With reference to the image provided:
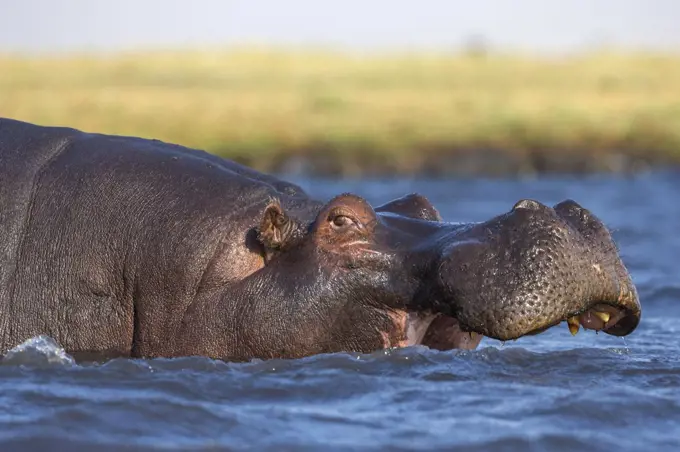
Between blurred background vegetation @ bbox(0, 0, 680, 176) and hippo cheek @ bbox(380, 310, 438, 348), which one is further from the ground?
blurred background vegetation @ bbox(0, 0, 680, 176)

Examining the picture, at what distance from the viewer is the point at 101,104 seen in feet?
98.3

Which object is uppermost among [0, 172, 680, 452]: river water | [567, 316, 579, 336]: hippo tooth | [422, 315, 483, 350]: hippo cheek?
[567, 316, 579, 336]: hippo tooth

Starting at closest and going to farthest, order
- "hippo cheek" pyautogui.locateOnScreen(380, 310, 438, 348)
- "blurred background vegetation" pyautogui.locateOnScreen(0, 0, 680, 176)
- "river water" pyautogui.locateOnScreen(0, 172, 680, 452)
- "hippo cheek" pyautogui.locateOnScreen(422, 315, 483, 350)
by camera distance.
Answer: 1. "river water" pyautogui.locateOnScreen(0, 172, 680, 452)
2. "hippo cheek" pyautogui.locateOnScreen(380, 310, 438, 348)
3. "hippo cheek" pyautogui.locateOnScreen(422, 315, 483, 350)
4. "blurred background vegetation" pyautogui.locateOnScreen(0, 0, 680, 176)

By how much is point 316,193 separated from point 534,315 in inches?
517

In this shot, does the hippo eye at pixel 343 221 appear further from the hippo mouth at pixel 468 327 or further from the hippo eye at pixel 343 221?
the hippo mouth at pixel 468 327

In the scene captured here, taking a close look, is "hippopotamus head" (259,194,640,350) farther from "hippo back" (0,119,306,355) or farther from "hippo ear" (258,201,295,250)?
"hippo back" (0,119,306,355)

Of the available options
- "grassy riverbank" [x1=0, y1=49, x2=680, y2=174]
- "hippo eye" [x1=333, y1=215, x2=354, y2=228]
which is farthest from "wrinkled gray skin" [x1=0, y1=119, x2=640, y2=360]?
"grassy riverbank" [x1=0, y1=49, x2=680, y2=174]

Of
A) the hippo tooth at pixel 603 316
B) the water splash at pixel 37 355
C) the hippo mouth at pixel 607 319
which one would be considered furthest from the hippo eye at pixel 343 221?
the water splash at pixel 37 355

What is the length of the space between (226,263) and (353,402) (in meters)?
1.02

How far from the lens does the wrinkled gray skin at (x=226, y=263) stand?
5785mm

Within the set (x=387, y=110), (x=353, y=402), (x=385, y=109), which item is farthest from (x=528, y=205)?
(x=385, y=109)

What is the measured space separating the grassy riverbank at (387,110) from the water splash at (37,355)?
1702 centimetres

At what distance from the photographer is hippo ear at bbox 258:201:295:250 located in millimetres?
6004

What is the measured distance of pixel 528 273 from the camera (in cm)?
551
